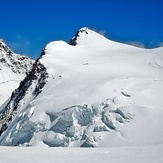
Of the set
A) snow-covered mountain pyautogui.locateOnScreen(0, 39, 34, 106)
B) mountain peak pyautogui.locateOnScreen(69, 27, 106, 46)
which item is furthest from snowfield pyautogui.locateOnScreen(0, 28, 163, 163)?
snow-covered mountain pyautogui.locateOnScreen(0, 39, 34, 106)

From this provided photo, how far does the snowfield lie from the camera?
11.8m

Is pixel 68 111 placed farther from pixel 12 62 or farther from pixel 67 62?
pixel 12 62

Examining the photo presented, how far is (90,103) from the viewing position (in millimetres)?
23797

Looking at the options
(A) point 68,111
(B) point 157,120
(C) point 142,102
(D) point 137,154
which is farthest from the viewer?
A: (A) point 68,111

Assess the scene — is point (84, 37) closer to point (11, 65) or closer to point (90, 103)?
point (90, 103)

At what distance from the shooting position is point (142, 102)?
71.6 ft

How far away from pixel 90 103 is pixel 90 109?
0.82 meters

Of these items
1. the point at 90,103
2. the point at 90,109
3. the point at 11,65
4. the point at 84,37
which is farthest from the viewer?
the point at 11,65

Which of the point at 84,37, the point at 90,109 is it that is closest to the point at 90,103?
the point at 90,109

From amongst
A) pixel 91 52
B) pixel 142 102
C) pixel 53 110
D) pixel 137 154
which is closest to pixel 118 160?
pixel 137 154

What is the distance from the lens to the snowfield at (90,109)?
1182 cm

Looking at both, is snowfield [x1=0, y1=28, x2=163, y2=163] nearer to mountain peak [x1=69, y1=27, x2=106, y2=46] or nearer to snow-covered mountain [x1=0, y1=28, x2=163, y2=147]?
snow-covered mountain [x1=0, y1=28, x2=163, y2=147]

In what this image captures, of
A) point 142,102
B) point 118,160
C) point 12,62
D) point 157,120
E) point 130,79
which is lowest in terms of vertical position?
point 118,160

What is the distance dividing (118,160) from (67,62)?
27815 millimetres
